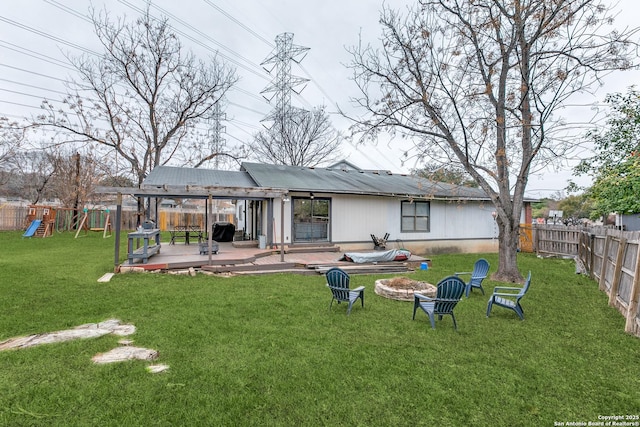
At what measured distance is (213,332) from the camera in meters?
4.36

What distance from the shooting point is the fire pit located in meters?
6.21

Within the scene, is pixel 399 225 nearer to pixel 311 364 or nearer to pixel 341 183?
pixel 341 183

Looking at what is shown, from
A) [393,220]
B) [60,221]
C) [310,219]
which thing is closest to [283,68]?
[310,219]

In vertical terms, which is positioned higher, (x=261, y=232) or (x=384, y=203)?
(x=384, y=203)

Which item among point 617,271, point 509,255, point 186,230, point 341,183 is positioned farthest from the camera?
point 341,183

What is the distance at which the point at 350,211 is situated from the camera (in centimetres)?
1286

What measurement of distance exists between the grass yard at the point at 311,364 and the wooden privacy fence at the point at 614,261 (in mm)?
295

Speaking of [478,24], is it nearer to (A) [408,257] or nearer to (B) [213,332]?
(A) [408,257]

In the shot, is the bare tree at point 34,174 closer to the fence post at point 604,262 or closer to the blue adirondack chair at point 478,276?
the blue adirondack chair at point 478,276

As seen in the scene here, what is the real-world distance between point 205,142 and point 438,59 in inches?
672

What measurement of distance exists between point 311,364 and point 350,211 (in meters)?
9.64

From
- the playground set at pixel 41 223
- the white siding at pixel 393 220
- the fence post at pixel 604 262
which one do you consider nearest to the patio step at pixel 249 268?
the white siding at pixel 393 220

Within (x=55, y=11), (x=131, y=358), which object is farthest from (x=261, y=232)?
(x=55, y=11)

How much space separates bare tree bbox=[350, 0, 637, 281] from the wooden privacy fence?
1.85 m
